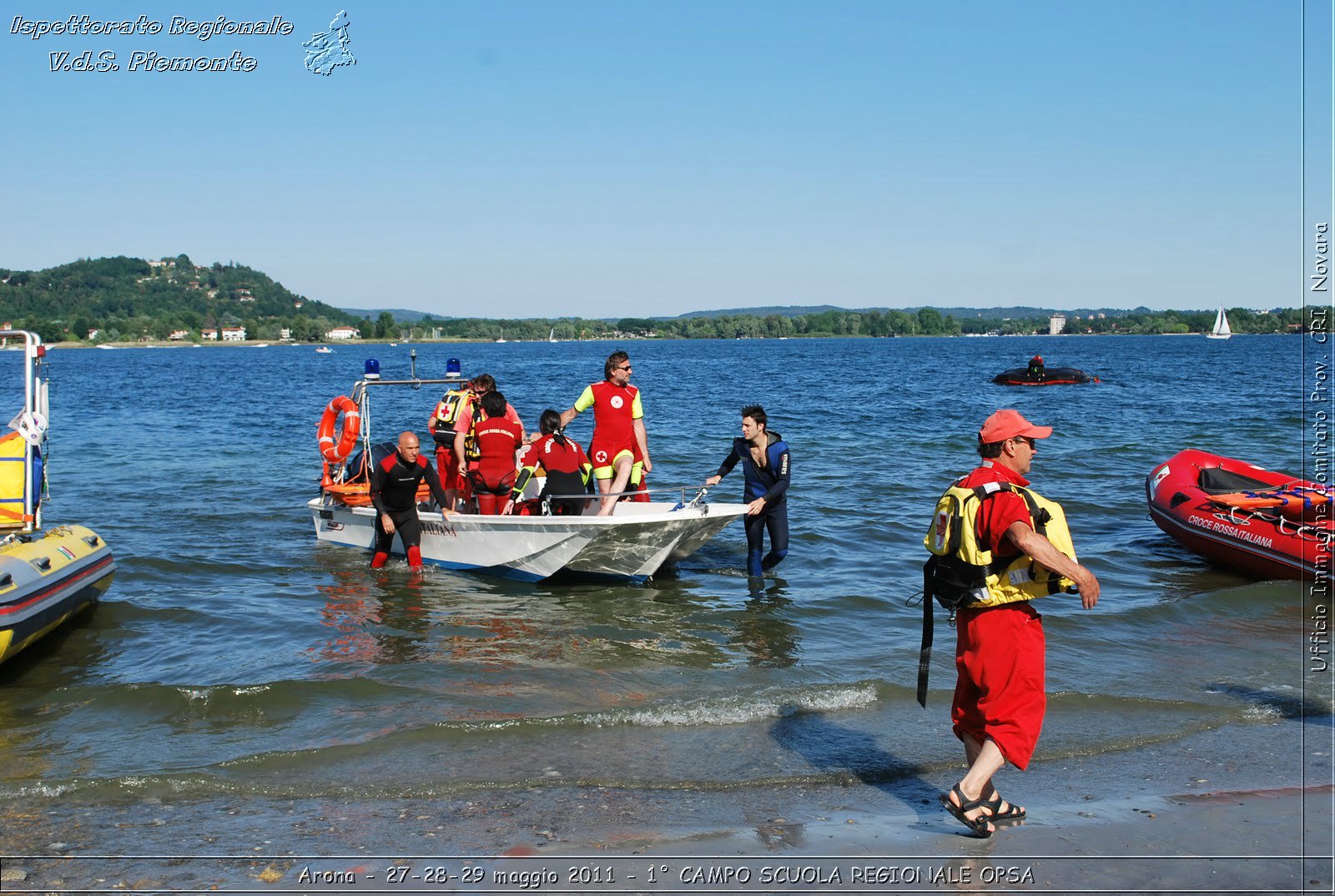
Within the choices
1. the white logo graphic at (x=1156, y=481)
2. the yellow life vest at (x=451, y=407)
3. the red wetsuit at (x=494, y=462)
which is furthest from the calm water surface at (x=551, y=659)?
the yellow life vest at (x=451, y=407)

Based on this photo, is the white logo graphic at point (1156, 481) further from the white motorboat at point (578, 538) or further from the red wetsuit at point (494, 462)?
the red wetsuit at point (494, 462)

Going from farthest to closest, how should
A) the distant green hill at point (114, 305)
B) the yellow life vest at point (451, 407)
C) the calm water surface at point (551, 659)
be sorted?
the distant green hill at point (114, 305) < the yellow life vest at point (451, 407) < the calm water surface at point (551, 659)

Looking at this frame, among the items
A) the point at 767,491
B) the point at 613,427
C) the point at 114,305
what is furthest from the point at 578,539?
the point at 114,305

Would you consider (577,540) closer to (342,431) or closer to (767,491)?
(767,491)

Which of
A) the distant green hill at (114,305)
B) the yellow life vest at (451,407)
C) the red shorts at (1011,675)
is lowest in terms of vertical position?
the red shorts at (1011,675)

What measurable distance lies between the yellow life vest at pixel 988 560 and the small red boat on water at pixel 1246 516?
7.49m

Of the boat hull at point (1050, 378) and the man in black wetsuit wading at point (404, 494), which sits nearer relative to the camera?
the man in black wetsuit wading at point (404, 494)

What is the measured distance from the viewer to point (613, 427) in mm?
10656

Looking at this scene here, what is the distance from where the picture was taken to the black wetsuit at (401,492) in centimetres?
1108

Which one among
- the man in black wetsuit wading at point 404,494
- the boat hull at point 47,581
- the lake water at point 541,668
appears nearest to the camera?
the lake water at point 541,668

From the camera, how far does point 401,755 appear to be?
261 inches

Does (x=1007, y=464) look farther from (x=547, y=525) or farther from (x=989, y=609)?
(x=547, y=525)

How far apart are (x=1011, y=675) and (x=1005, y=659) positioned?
8 centimetres

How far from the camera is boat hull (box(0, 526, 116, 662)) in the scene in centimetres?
790
